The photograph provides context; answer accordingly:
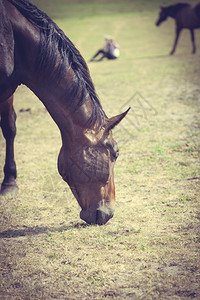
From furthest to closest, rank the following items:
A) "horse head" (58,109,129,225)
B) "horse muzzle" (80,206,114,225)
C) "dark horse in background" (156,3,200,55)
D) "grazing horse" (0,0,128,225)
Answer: "dark horse in background" (156,3,200,55)
"horse muzzle" (80,206,114,225)
"horse head" (58,109,129,225)
"grazing horse" (0,0,128,225)

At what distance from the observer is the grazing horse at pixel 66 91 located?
280cm

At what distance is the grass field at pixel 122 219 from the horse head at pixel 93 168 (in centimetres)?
30

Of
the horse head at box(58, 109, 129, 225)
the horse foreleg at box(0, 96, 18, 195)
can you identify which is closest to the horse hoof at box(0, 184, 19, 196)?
the horse foreleg at box(0, 96, 18, 195)

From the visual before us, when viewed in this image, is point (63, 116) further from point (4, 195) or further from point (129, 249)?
point (4, 195)

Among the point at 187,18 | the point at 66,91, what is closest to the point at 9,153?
the point at 66,91

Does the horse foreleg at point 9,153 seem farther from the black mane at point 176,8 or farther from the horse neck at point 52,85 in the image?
the black mane at point 176,8

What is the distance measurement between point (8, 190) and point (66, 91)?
6.55 ft

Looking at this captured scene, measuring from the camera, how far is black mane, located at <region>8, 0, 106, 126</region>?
9.25ft

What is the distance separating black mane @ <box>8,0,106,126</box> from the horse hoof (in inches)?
74.6

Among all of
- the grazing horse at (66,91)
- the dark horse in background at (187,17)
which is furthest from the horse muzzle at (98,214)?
the dark horse in background at (187,17)

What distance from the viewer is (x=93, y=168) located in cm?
300

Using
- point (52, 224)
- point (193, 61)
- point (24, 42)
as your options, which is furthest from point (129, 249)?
point (193, 61)

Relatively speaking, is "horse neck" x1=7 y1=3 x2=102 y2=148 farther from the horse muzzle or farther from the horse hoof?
the horse hoof

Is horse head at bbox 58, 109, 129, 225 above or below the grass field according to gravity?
above
